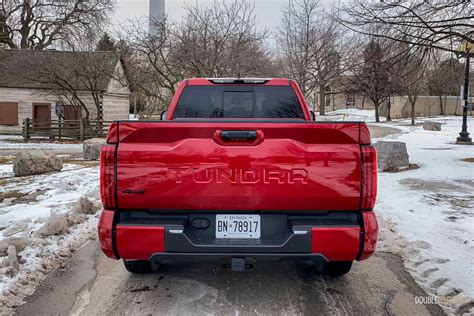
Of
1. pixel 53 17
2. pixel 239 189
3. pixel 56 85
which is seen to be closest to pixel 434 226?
pixel 239 189

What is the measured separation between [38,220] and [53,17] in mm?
35534

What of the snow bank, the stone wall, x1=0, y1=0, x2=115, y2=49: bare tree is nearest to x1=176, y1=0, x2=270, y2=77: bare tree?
the snow bank

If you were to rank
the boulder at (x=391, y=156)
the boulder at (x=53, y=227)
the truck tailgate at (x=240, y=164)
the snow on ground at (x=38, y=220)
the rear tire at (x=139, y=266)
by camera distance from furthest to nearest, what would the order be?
the boulder at (x=391, y=156) < the boulder at (x=53, y=227) < the rear tire at (x=139, y=266) < the snow on ground at (x=38, y=220) < the truck tailgate at (x=240, y=164)

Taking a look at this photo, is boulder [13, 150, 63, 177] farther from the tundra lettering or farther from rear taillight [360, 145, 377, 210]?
rear taillight [360, 145, 377, 210]

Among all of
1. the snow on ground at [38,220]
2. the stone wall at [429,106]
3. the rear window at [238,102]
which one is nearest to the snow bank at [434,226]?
the rear window at [238,102]

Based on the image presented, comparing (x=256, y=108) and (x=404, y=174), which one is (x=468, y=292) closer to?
(x=256, y=108)

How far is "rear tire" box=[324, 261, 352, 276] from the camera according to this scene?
409 cm

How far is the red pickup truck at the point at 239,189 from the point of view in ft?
10.2

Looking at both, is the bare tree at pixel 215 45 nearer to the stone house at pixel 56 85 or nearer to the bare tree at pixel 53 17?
the stone house at pixel 56 85

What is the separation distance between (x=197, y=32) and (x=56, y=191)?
11.7 metres

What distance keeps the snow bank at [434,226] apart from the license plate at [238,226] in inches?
71.9

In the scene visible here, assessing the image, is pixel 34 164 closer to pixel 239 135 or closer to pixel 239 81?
pixel 239 81

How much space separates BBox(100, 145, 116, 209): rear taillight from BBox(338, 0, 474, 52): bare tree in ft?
35.4

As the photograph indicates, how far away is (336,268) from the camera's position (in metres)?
4.17
